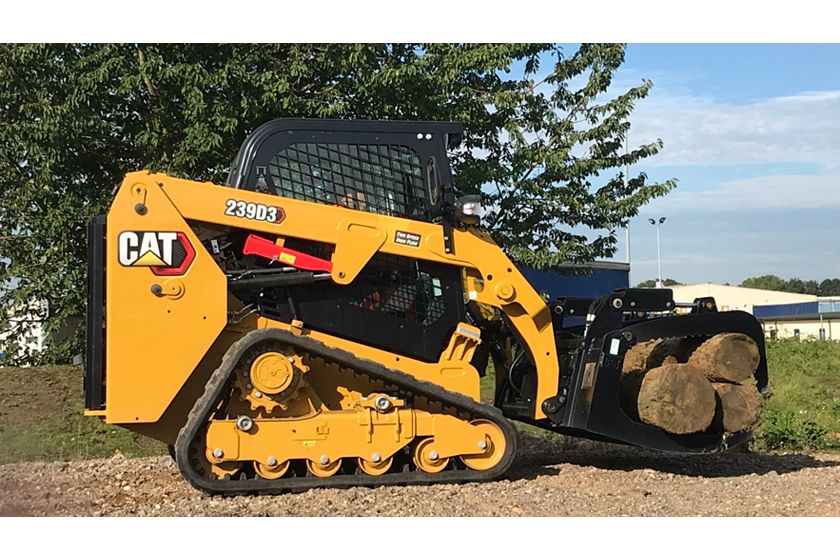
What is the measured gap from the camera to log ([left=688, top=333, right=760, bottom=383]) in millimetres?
7645

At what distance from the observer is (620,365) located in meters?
7.52

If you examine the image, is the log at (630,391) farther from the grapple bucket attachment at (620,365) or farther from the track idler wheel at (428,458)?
the track idler wheel at (428,458)

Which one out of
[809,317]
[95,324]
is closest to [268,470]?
[95,324]

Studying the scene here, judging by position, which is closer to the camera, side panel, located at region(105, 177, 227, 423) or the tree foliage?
side panel, located at region(105, 177, 227, 423)

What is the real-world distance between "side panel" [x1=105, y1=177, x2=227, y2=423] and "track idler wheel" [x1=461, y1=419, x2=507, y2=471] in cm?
211

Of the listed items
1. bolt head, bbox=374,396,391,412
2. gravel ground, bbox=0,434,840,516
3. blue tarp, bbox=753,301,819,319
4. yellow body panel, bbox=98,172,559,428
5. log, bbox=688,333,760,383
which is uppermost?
blue tarp, bbox=753,301,819,319

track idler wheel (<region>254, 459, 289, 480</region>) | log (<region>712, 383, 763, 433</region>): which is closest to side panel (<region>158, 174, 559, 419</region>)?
log (<region>712, 383, 763, 433</region>)

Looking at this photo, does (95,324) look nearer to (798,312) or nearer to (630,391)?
(630,391)

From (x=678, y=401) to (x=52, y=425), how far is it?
896 centimetres

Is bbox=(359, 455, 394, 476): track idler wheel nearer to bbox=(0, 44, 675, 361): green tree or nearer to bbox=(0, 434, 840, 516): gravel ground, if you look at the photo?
bbox=(0, 434, 840, 516): gravel ground

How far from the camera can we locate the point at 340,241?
718 centimetres

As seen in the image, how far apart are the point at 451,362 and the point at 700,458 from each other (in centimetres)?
299

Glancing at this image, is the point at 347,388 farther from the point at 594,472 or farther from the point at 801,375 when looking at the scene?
the point at 801,375

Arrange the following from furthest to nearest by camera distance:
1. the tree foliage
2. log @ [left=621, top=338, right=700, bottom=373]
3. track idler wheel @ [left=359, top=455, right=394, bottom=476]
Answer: the tree foliage → log @ [left=621, top=338, right=700, bottom=373] → track idler wheel @ [left=359, top=455, right=394, bottom=476]
